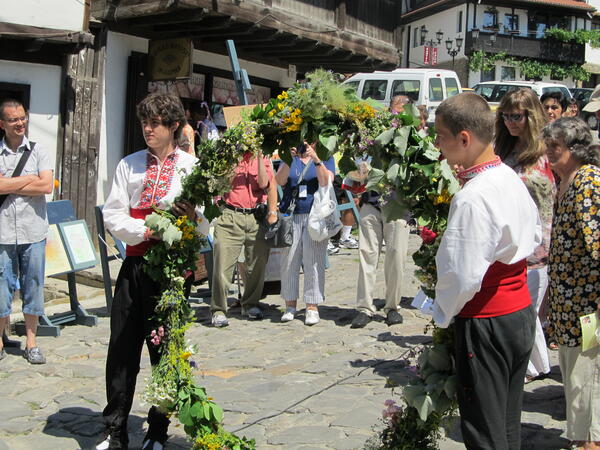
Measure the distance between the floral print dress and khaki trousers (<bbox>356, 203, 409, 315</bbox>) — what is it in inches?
118

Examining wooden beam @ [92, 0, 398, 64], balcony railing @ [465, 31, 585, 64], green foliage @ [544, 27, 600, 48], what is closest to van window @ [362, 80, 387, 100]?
wooden beam @ [92, 0, 398, 64]

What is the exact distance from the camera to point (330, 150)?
3908mm

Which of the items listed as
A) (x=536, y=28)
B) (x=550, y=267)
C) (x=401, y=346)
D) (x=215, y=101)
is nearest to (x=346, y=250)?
(x=215, y=101)

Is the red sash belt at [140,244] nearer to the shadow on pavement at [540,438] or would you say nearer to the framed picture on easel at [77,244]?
the shadow on pavement at [540,438]


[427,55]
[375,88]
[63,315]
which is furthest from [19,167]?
[427,55]

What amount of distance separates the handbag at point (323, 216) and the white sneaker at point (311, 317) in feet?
2.52

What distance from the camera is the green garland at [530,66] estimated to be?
46375 mm

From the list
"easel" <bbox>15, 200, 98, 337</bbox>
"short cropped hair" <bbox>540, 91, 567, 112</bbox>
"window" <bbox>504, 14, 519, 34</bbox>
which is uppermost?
"window" <bbox>504, 14, 519, 34</bbox>

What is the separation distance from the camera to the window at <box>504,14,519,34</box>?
49094mm

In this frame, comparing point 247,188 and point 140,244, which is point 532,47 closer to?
point 247,188

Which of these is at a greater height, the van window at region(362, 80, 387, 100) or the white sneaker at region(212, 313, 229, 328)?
the van window at region(362, 80, 387, 100)

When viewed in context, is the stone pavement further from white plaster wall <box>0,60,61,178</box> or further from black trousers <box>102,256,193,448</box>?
white plaster wall <box>0,60,61,178</box>

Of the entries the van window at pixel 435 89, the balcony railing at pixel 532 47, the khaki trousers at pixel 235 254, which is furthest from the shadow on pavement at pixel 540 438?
the balcony railing at pixel 532 47

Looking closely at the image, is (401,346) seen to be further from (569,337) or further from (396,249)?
(569,337)
